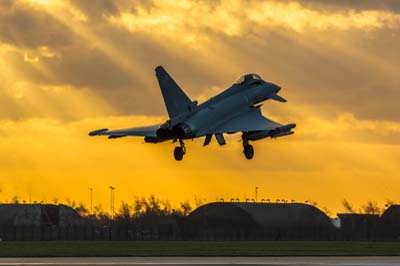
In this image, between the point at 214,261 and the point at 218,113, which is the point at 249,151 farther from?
the point at 214,261

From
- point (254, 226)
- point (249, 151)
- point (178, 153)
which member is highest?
point (254, 226)

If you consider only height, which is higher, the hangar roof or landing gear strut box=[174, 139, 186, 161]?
the hangar roof

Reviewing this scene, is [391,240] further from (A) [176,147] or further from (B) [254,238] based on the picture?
(A) [176,147]

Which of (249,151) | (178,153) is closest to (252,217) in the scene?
(249,151)

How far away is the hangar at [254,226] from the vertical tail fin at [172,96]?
91315 mm

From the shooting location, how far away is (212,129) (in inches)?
3664

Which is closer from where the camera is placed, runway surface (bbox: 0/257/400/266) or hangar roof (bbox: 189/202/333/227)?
runway surface (bbox: 0/257/400/266)

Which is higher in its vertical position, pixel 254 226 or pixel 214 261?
pixel 254 226

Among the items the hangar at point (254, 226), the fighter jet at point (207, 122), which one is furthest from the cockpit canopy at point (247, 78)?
the hangar at point (254, 226)

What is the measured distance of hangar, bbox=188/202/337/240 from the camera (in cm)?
18775

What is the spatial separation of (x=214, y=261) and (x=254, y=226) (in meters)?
89.7

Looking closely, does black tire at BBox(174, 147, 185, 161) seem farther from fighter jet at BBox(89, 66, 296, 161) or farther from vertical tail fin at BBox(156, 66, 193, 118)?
vertical tail fin at BBox(156, 66, 193, 118)

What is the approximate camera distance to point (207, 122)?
9219 cm

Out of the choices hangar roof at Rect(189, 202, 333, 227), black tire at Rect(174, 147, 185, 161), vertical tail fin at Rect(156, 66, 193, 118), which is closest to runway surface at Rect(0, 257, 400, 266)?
black tire at Rect(174, 147, 185, 161)
